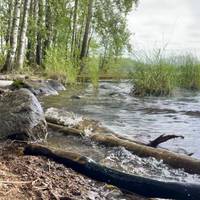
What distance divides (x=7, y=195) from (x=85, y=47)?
24.5 metres

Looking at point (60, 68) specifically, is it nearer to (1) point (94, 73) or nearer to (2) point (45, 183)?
(1) point (94, 73)

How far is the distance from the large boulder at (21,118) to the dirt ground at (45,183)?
114cm

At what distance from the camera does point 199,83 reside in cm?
2033

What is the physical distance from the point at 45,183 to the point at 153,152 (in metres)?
1.84

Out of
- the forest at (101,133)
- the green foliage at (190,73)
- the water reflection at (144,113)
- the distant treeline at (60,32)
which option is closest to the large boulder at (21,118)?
the forest at (101,133)

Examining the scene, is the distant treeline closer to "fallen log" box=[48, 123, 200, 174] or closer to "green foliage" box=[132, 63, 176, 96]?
"green foliage" box=[132, 63, 176, 96]

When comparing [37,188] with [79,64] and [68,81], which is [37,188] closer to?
[68,81]

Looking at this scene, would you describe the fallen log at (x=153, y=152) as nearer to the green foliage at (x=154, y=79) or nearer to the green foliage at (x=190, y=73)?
the green foliage at (x=154, y=79)

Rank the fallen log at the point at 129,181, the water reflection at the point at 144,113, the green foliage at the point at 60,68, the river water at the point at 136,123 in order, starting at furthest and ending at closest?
the green foliage at the point at 60,68 < the water reflection at the point at 144,113 < the river water at the point at 136,123 < the fallen log at the point at 129,181

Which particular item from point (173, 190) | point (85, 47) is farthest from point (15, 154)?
point (85, 47)

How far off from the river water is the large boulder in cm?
29

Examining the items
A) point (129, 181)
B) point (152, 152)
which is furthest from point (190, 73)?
point (129, 181)

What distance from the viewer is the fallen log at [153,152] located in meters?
5.51

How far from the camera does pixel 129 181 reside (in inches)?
182
